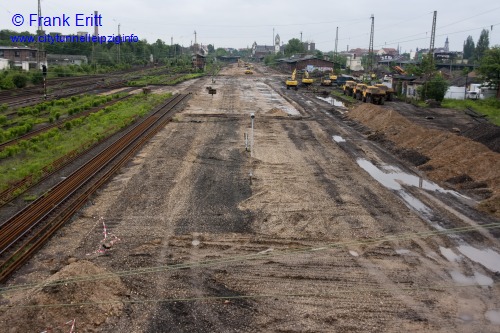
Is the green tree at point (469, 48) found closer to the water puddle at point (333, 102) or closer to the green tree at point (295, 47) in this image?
the green tree at point (295, 47)

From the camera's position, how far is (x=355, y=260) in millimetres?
10164

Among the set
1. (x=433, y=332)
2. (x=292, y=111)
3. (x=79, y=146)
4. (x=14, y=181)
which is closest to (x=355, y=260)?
(x=433, y=332)

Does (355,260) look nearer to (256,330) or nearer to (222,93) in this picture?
(256,330)

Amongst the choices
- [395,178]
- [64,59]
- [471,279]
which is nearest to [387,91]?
[395,178]

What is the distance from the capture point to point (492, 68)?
37000mm

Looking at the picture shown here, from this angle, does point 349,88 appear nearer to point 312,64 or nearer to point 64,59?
point 312,64

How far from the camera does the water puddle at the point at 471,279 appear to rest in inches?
368

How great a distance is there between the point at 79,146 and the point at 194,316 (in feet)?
49.2

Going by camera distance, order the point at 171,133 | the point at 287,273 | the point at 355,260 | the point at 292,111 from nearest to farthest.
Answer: the point at 287,273 → the point at 355,260 → the point at 171,133 → the point at 292,111

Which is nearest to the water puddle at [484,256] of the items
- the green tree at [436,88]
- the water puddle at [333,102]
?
the green tree at [436,88]

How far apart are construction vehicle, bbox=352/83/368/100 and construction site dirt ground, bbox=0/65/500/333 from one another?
22905mm

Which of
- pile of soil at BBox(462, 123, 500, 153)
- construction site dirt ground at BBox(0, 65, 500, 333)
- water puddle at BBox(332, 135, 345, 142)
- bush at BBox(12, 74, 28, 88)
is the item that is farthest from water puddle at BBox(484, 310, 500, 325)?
bush at BBox(12, 74, 28, 88)

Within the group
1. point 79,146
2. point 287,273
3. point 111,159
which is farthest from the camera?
point 79,146

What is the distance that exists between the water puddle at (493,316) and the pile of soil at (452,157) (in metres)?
5.85
